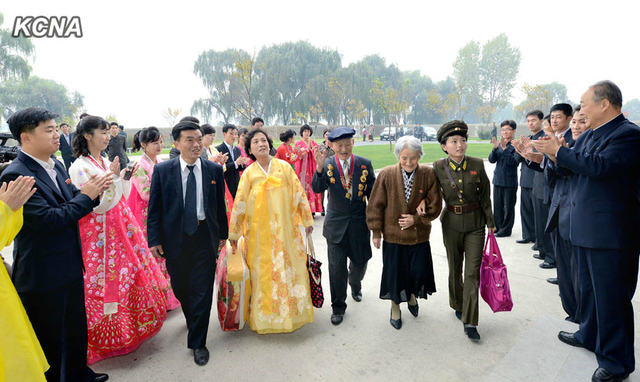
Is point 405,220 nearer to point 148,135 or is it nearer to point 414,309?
point 414,309

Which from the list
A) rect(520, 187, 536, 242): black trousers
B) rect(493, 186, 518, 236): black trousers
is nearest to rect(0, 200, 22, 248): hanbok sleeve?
rect(520, 187, 536, 242): black trousers

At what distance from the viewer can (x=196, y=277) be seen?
9.13ft

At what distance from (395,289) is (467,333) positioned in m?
0.65

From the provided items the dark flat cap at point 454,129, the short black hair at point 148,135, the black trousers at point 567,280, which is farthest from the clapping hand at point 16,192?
the black trousers at point 567,280

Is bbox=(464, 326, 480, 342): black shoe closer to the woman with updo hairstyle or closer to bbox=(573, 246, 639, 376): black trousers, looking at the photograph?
bbox=(573, 246, 639, 376): black trousers

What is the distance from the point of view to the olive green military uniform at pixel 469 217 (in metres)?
2.88

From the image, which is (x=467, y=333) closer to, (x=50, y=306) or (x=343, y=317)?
(x=343, y=317)

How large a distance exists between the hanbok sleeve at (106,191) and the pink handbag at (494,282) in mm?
2957

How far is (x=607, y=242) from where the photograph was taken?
230 cm

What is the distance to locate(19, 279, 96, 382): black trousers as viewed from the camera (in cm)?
207

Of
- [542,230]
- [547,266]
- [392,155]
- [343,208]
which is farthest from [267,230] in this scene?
[392,155]

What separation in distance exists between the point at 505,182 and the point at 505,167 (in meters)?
0.24

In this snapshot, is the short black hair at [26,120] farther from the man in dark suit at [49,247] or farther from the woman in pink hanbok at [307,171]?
the woman in pink hanbok at [307,171]

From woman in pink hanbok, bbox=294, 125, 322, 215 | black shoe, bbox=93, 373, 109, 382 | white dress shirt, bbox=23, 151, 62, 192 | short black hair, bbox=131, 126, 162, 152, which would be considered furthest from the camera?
woman in pink hanbok, bbox=294, 125, 322, 215
